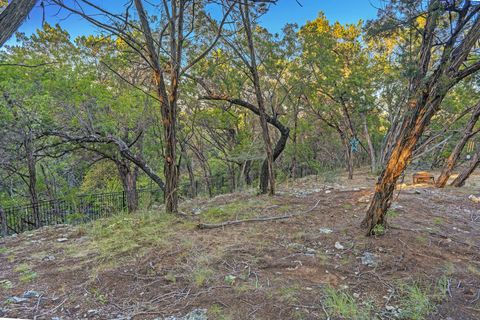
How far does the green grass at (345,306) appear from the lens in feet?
6.79

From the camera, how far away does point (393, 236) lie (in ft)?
11.7

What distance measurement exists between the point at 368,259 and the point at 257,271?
118 cm

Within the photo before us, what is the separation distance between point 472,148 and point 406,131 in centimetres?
1507

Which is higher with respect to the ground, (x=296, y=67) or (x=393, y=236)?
(x=296, y=67)

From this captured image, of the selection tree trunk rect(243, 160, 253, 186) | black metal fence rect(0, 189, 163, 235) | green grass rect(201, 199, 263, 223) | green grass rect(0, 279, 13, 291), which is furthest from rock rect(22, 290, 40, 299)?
tree trunk rect(243, 160, 253, 186)

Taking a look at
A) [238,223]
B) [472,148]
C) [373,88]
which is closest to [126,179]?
[238,223]

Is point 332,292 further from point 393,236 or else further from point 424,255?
point 393,236

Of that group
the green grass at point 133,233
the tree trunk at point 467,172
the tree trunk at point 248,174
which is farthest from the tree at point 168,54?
the tree trunk at point 248,174

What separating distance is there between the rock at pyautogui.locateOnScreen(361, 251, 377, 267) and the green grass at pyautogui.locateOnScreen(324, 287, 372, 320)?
0.69 meters

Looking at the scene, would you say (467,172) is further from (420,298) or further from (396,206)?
(420,298)

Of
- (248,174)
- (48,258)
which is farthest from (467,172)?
(48,258)

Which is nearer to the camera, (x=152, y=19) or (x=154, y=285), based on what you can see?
(x=154, y=285)

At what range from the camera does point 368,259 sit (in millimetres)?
3014

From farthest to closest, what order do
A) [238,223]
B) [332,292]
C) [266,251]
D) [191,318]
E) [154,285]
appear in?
[238,223] < [266,251] < [154,285] < [332,292] < [191,318]
